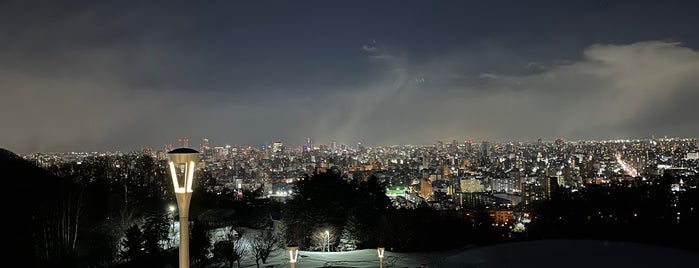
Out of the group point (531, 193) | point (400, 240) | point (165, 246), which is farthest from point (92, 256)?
point (531, 193)

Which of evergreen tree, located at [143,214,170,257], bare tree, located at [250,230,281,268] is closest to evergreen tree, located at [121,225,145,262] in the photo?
evergreen tree, located at [143,214,170,257]

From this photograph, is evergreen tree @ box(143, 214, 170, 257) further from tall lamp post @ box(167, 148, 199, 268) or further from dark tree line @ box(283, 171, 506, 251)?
tall lamp post @ box(167, 148, 199, 268)

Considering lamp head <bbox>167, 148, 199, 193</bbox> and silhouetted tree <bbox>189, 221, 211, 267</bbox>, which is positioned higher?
lamp head <bbox>167, 148, 199, 193</bbox>

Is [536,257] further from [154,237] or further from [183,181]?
[154,237]

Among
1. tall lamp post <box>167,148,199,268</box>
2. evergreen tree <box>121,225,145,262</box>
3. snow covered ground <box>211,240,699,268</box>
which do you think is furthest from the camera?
evergreen tree <box>121,225,145,262</box>

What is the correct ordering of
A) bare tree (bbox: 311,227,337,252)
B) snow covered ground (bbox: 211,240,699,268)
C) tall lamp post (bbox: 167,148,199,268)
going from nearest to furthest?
tall lamp post (bbox: 167,148,199,268)
snow covered ground (bbox: 211,240,699,268)
bare tree (bbox: 311,227,337,252)
